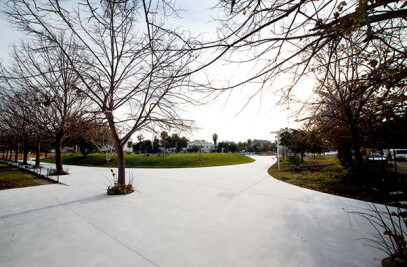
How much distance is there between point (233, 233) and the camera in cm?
370

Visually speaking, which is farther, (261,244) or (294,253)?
(261,244)

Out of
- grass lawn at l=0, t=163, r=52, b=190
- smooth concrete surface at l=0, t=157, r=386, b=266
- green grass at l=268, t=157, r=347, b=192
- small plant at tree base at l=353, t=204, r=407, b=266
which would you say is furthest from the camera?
grass lawn at l=0, t=163, r=52, b=190

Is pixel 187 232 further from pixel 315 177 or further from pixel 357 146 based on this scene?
pixel 315 177

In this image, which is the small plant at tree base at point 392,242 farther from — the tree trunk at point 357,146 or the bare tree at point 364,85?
the tree trunk at point 357,146

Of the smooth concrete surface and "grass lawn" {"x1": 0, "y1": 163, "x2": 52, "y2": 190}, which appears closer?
the smooth concrete surface

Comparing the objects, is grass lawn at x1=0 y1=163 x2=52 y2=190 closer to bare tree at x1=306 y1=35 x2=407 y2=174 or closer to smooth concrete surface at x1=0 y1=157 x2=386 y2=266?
smooth concrete surface at x1=0 y1=157 x2=386 y2=266

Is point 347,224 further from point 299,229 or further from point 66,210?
point 66,210

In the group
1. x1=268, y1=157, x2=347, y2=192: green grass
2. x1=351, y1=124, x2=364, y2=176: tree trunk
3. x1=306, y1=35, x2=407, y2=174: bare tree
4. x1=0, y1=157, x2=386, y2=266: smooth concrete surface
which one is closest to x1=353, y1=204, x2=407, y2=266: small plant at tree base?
x1=0, y1=157, x2=386, y2=266: smooth concrete surface

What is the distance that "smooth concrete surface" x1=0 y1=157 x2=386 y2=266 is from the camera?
2.85m

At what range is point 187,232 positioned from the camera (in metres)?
3.77

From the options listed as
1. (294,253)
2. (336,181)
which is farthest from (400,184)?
(294,253)

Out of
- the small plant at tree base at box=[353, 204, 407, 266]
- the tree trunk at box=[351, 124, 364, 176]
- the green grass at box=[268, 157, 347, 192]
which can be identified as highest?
the tree trunk at box=[351, 124, 364, 176]

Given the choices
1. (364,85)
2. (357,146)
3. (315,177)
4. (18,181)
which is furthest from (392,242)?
(18,181)

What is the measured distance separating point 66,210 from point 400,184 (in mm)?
12440
